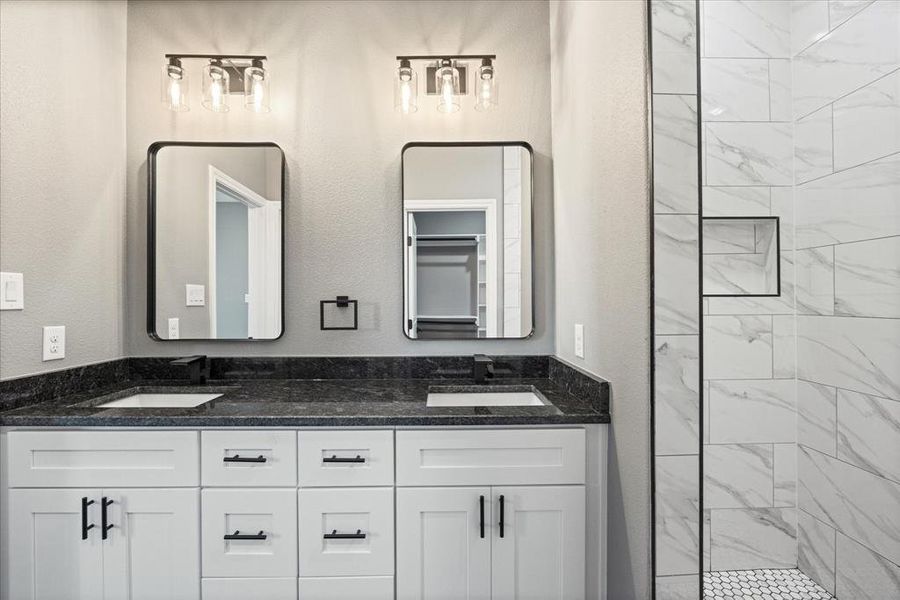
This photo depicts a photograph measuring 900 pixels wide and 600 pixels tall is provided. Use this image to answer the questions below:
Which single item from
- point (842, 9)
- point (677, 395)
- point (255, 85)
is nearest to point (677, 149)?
point (677, 395)

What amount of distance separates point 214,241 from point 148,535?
115 cm

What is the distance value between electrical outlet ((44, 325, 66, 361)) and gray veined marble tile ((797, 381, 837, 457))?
2.91 meters

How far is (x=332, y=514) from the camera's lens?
1437mm

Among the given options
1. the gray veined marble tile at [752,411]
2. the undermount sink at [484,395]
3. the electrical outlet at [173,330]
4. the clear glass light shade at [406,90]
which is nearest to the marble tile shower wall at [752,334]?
the gray veined marble tile at [752,411]

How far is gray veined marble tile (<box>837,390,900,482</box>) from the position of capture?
5.02 ft

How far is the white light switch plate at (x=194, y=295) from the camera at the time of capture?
2023mm

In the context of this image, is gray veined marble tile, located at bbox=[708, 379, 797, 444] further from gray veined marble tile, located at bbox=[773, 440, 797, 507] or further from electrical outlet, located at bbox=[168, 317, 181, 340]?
electrical outlet, located at bbox=[168, 317, 181, 340]

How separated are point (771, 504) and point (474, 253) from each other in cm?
166

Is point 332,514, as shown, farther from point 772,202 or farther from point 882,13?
point 882,13

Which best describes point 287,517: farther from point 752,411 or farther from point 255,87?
point 752,411

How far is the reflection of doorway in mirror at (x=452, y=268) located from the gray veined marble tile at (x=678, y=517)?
99 cm

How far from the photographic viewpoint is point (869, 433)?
5.31 ft

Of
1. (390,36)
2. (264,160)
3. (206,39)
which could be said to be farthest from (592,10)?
(206,39)

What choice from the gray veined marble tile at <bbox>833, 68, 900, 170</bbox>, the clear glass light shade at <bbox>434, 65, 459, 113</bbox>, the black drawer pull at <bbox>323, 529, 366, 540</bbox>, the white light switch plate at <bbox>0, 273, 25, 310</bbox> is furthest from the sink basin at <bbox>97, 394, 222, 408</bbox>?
the gray veined marble tile at <bbox>833, 68, 900, 170</bbox>
